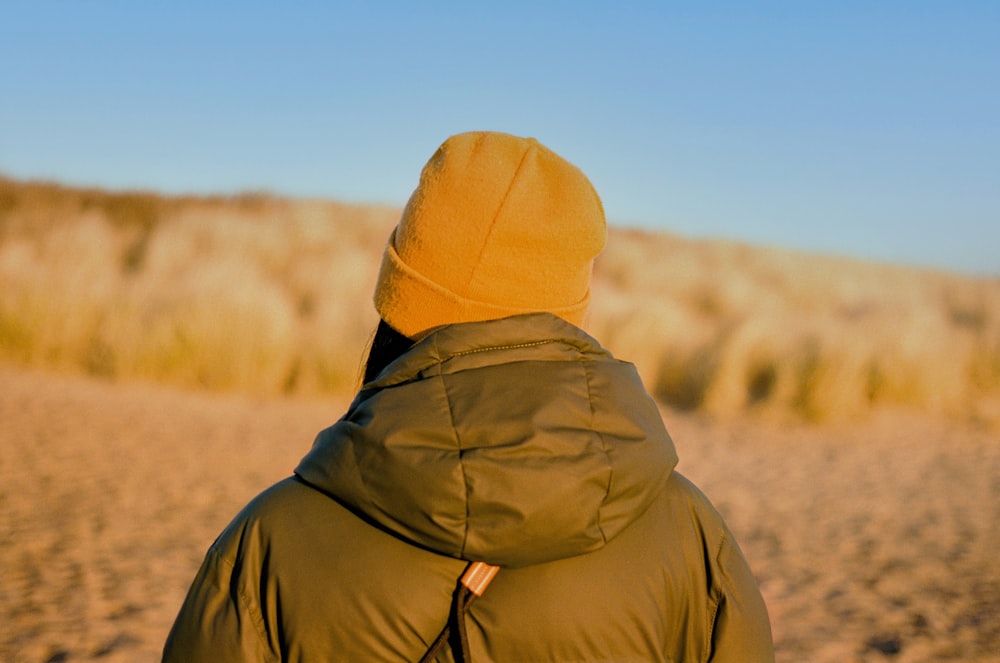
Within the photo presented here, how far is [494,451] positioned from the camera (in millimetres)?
1071

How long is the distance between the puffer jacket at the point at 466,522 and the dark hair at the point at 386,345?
25cm

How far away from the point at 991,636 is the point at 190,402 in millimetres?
7414

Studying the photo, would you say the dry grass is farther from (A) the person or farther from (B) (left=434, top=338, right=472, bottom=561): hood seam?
(B) (left=434, top=338, right=472, bottom=561): hood seam

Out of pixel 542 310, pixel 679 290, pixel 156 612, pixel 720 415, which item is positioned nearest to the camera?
pixel 542 310

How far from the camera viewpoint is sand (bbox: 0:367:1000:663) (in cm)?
413

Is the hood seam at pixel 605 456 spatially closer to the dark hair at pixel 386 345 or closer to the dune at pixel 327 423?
the dark hair at pixel 386 345

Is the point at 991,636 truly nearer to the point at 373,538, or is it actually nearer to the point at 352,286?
the point at 373,538

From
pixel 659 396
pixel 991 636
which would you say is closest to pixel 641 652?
pixel 991 636

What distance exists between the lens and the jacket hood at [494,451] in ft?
3.49

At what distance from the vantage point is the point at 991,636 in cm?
427

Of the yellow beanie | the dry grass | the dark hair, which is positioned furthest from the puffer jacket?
the dry grass

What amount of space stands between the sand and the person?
9.52ft

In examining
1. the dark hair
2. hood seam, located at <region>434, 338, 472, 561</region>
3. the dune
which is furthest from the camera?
the dune

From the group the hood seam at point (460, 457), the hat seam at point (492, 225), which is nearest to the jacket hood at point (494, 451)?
the hood seam at point (460, 457)
